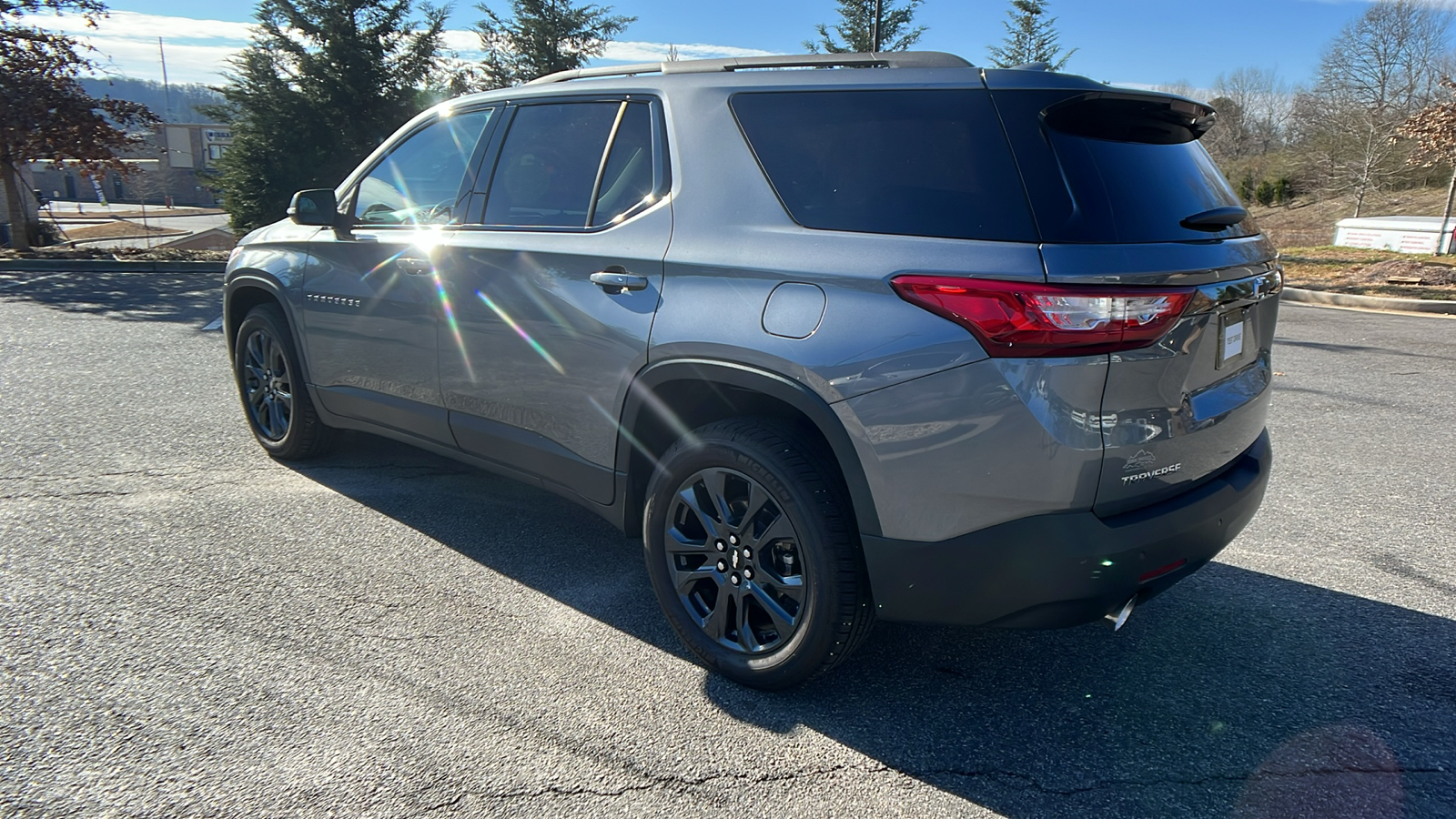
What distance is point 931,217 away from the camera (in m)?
2.43

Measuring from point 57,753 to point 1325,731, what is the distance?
3.49 m

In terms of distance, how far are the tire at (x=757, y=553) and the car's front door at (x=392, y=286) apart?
138 centimetres

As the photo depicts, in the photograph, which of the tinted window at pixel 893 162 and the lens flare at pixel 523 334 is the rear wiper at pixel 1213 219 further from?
the lens flare at pixel 523 334

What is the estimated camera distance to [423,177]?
13.2 feet

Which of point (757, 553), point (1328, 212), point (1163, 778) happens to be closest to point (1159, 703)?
point (1163, 778)

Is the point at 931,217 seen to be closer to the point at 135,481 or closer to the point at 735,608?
the point at 735,608

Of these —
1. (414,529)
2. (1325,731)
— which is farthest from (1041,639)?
(414,529)

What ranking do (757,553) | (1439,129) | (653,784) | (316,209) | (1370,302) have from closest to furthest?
1. (653,784)
2. (757,553)
3. (316,209)
4. (1370,302)
5. (1439,129)

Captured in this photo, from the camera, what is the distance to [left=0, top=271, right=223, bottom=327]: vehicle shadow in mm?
10516

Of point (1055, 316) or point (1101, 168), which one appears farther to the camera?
point (1101, 168)

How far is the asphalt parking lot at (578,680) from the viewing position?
2395 mm

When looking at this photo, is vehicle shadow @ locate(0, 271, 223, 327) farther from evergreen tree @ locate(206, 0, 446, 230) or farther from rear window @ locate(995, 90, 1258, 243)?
rear window @ locate(995, 90, 1258, 243)

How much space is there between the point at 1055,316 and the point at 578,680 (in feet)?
5.85

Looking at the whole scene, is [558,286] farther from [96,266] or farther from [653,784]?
[96,266]
